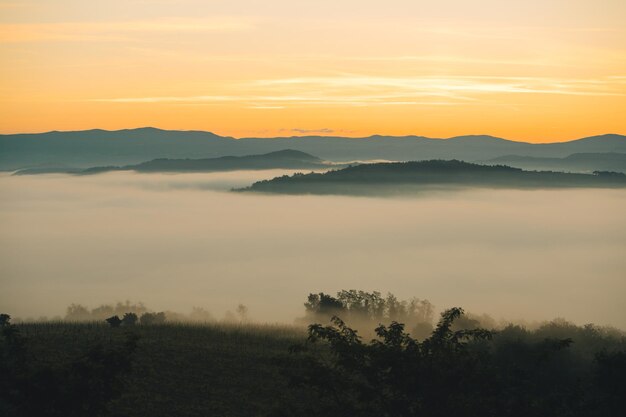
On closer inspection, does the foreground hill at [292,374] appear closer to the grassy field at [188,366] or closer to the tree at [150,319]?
the grassy field at [188,366]

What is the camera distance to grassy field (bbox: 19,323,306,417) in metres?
42.7

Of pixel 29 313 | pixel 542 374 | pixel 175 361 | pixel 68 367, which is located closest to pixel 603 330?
pixel 542 374

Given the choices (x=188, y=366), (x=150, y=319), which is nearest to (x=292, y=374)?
(x=188, y=366)

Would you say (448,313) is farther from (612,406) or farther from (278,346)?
(278,346)

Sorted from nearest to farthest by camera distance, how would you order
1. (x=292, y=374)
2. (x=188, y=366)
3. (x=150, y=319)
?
(x=292, y=374)
(x=188, y=366)
(x=150, y=319)

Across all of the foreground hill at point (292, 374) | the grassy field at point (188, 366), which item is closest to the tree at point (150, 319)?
the foreground hill at point (292, 374)

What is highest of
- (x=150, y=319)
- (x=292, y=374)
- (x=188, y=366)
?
(x=292, y=374)

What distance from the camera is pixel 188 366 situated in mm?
50562

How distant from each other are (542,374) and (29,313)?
172 metres

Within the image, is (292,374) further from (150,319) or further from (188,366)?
(150,319)

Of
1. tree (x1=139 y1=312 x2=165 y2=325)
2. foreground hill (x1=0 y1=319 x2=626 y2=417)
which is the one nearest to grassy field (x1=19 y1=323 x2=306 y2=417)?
foreground hill (x1=0 y1=319 x2=626 y2=417)

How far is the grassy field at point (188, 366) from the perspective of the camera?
42688mm

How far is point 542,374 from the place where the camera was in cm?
4622

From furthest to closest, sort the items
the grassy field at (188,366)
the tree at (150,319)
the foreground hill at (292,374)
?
the tree at (150,319)
the grassy field at (188,366)
the foreground hill at (292,374)
